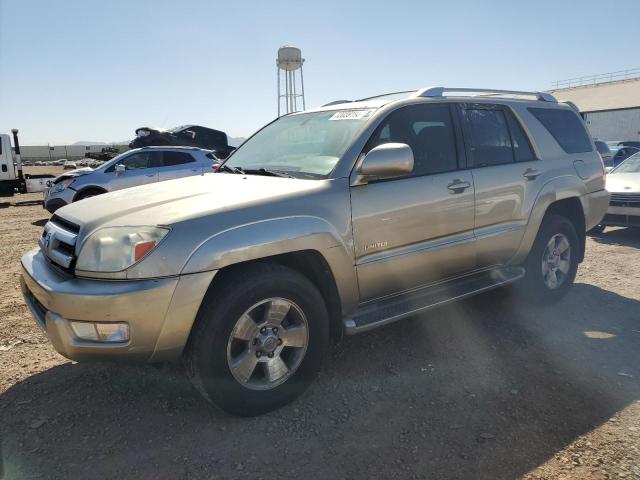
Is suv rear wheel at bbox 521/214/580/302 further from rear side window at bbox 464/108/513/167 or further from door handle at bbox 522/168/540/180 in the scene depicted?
rear side window at bbox 464/108/513/167

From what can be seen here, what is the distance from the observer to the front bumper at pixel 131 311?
7.50 ft

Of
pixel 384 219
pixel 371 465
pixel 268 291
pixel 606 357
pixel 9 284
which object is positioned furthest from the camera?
pixel 9 284

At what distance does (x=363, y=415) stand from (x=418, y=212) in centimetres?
138

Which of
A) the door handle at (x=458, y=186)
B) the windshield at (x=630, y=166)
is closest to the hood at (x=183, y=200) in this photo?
the door handle at (x=458, y=186)

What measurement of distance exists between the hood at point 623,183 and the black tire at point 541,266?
3735 millimetres

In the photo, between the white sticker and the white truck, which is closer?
the white sticker

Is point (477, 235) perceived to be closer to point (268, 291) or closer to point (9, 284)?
point (268, 291)

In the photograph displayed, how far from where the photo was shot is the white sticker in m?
3.35

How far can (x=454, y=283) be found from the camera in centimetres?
366

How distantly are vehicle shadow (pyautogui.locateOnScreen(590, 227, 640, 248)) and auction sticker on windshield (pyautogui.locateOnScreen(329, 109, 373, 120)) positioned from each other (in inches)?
225

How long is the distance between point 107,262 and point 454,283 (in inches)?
98.0

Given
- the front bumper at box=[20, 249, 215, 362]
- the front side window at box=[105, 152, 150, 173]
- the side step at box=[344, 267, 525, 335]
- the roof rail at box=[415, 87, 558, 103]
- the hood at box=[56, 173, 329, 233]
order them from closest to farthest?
1. the front bumper at box=[20, 249, 215, 362]
2. the hood at box=[56, 173, 329, 233]
3. the side step at box=[344, 267, 525, 335]
4. the roof rail at box=[415, 87, 558, 103]
5. the front side window at box=[105, 152, 150, 173]

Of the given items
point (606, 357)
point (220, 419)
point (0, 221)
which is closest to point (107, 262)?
point (220, 419)

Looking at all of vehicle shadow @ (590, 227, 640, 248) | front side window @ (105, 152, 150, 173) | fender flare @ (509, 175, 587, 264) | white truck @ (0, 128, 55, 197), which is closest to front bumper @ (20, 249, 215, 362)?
fender flare @ (509, 175, 587, 264)
